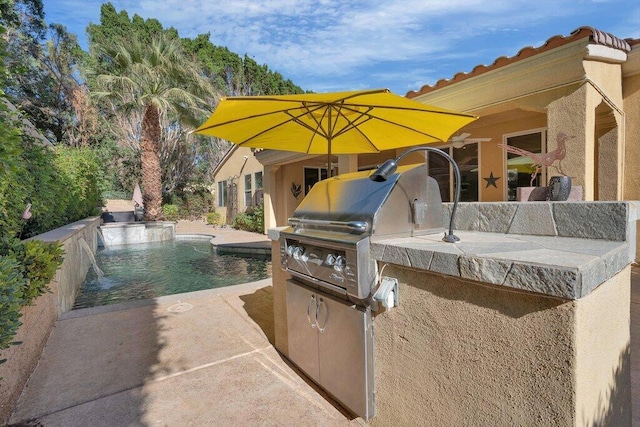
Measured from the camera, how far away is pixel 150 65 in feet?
43.7

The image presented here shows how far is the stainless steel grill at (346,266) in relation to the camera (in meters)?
2.01

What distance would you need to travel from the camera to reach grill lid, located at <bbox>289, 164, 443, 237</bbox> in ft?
6.79

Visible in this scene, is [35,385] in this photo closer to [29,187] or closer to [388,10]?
[29,187]

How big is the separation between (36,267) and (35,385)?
104cm

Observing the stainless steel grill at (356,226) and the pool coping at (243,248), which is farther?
the pool coping at (243,248)

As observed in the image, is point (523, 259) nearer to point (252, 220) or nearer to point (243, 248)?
point (243, 248)

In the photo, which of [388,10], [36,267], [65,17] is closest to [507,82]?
[388,10]

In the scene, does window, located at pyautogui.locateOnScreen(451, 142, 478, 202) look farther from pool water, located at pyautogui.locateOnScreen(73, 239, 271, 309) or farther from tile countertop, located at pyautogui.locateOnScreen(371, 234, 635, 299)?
tile countertop, located at pyautogui.locateOnScreen(371, 234, 635, 299)

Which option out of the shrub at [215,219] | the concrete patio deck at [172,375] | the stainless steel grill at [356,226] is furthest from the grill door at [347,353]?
the shrub at [215,219]

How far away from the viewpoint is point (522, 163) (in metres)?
7.32

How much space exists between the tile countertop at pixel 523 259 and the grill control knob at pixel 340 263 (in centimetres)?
19

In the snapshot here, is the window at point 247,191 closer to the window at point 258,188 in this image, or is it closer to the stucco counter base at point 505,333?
the window at point 258,188

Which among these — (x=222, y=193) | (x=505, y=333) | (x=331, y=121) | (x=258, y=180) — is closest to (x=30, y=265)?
(x=331, y=121)

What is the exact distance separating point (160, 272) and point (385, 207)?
739 cm
